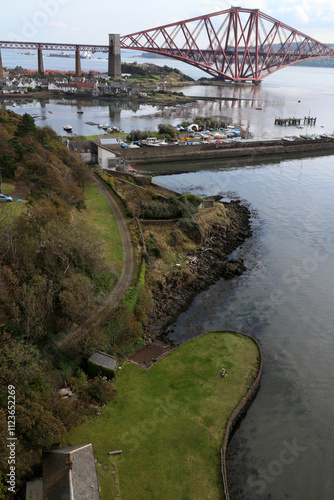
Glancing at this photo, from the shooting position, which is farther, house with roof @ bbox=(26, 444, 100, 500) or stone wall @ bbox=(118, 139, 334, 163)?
stone wall @ bbox=(118, 139, 334, 163)

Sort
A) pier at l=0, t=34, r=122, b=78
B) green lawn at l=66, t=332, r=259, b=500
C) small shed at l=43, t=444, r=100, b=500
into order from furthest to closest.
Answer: pier at l=0, t=34, r=122, b=78, green lawn at l=66, t=332, r=259, b=500, small shed at l=43, t=444, r=100, b=500

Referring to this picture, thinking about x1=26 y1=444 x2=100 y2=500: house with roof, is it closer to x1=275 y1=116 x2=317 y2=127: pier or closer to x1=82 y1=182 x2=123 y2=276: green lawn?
x1=82 y1=182 x2=123 y2=276: green lawn

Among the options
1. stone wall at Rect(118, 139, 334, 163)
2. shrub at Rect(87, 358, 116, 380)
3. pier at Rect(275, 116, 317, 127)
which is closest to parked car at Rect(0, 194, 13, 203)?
shrub at Rect(87, 358, 116, 380)

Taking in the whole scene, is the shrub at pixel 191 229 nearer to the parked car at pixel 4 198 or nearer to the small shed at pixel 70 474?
the parked car at pixel 4 198

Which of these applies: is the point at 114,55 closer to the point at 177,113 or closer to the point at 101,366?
the point at 177,113

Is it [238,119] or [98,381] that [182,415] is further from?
[238,119]

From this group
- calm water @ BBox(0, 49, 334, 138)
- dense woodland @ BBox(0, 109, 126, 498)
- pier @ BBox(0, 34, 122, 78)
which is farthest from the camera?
pier @ BBox(0, 34, 122, 78)

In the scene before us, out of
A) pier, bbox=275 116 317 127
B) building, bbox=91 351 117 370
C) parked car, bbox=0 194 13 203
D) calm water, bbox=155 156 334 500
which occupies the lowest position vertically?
calm water, bbox=155 156 334 500

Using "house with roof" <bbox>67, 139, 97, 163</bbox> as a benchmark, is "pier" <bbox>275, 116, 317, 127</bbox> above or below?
above
